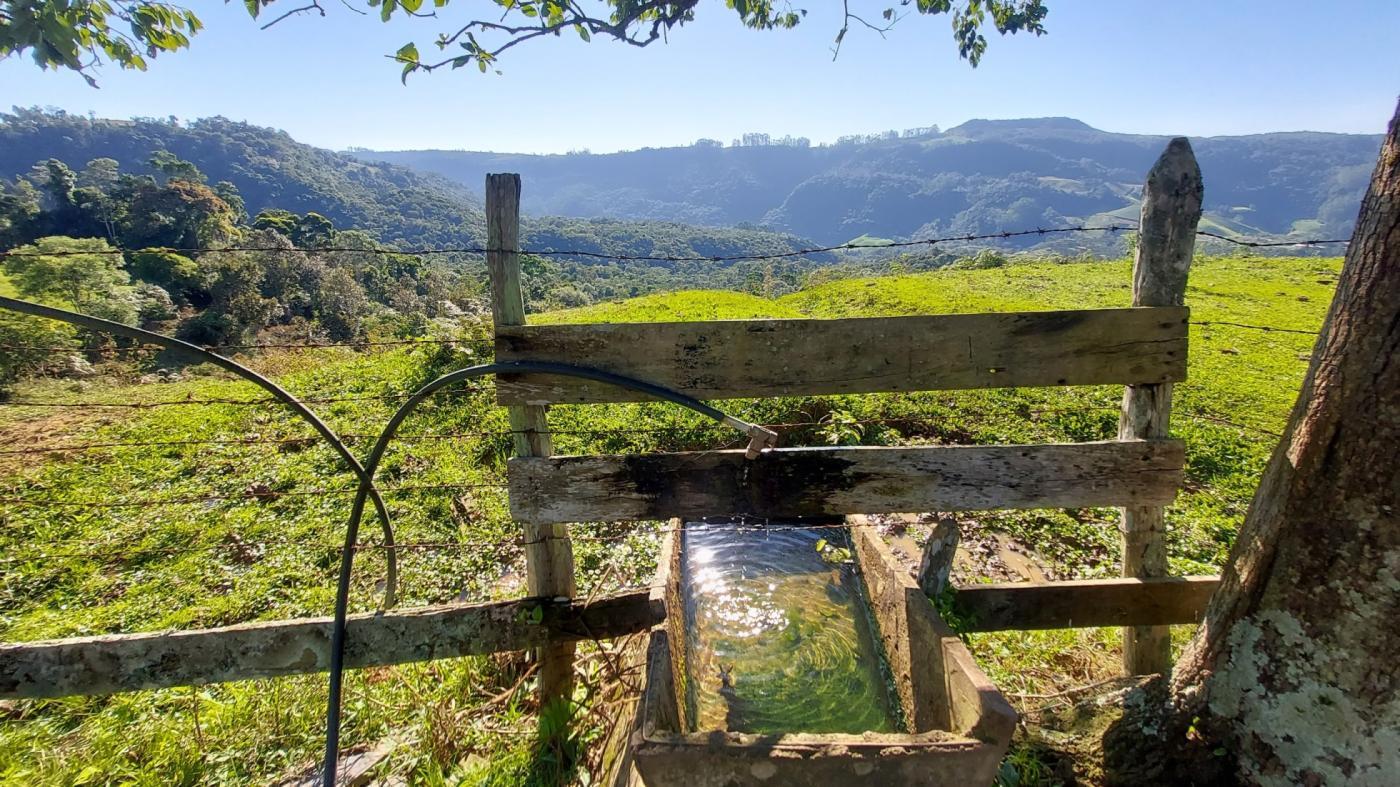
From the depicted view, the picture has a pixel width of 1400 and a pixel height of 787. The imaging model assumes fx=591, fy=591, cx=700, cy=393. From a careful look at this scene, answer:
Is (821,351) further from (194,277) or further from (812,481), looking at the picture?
(194,277)

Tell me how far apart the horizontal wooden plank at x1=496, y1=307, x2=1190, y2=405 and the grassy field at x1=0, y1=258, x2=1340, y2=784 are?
0.87m

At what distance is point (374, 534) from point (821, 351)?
5.39 m

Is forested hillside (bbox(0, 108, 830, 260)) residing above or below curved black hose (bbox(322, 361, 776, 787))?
above

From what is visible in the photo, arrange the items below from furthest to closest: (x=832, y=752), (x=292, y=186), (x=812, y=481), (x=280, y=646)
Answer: (x=292, y=186) → (x=280, y=646) → (x=812, y=481) → (x=832, y=752)

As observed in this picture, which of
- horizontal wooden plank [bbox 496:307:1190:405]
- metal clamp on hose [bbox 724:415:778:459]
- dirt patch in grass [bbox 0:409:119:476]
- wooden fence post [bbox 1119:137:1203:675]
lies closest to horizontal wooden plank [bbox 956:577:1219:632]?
wooden fence post [bbox 1119:137:1203:675]

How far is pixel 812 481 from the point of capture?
2.43 metres

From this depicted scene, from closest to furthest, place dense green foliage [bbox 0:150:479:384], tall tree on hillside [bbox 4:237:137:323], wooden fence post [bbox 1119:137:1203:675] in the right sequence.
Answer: wooden fence post [bbox 1119:137:1203:675] → tall tree on hillside [bbox 4:237:137:323] → dense green foliage [bbox 0:150:479:384]

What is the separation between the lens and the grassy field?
3051 millimetres

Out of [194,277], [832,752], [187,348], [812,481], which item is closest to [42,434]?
[187,348]

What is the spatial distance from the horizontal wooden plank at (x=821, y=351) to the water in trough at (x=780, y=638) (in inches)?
46.0

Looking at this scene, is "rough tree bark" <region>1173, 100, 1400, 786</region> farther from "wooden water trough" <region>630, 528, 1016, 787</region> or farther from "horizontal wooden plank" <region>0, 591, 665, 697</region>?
"horizontal wooden plank" <region>0, 591, 665, 697</region>

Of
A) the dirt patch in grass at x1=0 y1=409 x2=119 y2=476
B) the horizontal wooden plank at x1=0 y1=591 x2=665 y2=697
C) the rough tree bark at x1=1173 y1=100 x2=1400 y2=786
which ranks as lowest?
the dirt patch in grass at x1=0 y1=409 x2=119 y2=476

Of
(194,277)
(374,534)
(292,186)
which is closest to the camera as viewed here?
(374,534)

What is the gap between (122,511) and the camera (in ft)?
21.2
